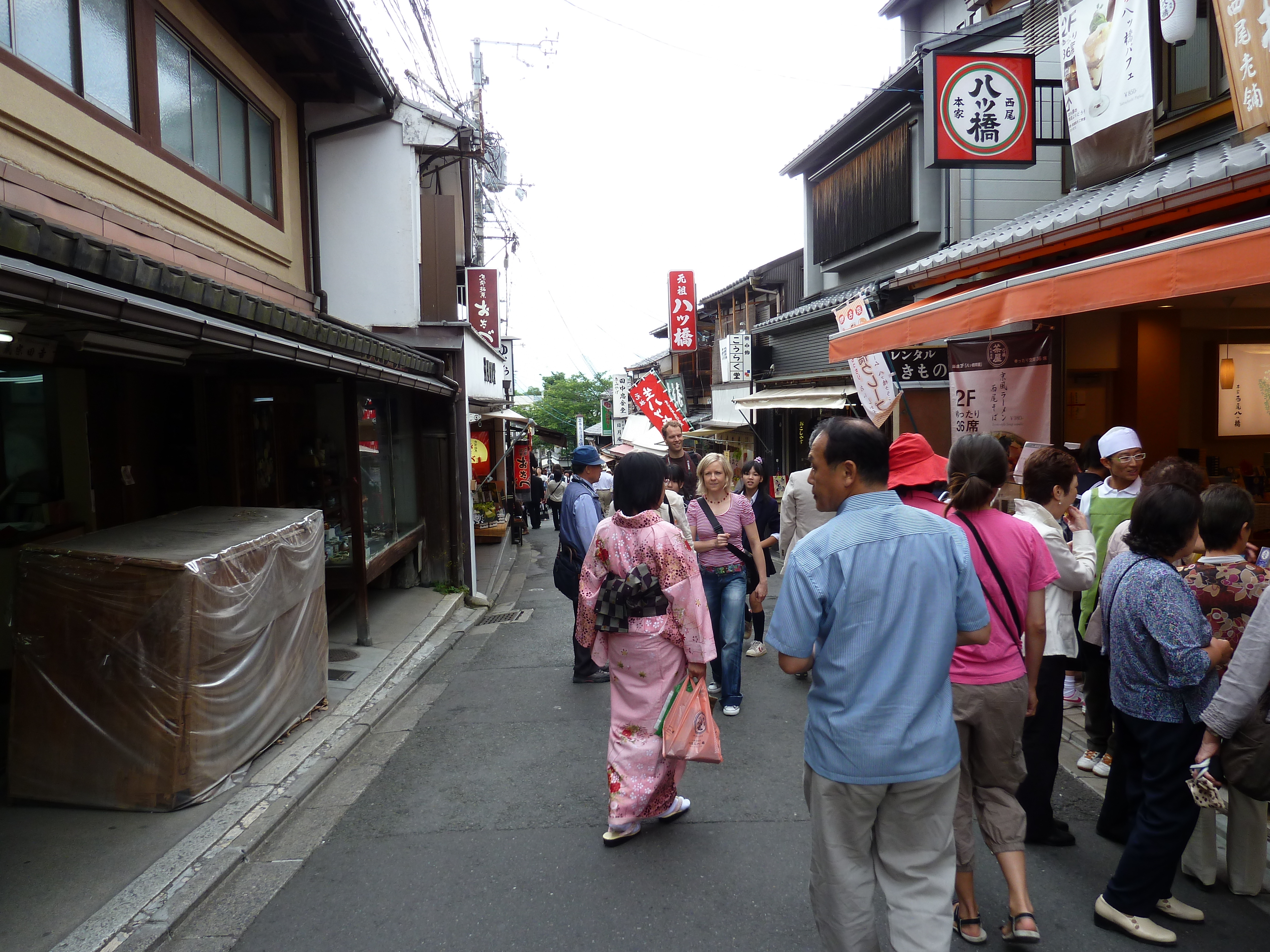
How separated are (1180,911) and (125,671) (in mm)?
5222

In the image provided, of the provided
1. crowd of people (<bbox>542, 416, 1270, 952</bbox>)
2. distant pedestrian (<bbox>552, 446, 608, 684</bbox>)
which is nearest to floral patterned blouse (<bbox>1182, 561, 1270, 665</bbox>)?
crowd of people (<bbox>542, 416, 1270, 952</bbox>)

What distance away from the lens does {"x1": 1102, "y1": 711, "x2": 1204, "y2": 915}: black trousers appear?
3225mm

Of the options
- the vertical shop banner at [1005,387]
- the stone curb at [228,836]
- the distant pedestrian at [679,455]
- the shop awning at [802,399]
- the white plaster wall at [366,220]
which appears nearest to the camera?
the stone curb at [228,836]

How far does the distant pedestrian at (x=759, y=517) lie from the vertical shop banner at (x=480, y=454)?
12298 millimetres

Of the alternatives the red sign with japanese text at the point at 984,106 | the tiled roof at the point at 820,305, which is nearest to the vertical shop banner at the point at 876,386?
the red sign with japanese text at the point at 984,106

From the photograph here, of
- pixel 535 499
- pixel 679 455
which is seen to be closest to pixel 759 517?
pixel 679 455

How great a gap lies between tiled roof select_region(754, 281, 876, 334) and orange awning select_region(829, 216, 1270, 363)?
6.54m

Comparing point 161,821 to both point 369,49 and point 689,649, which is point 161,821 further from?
point 369,49

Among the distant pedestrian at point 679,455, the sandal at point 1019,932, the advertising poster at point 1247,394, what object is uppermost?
the advertising poster at point 1247,394

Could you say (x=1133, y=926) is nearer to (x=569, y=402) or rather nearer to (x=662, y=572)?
(x=662, y=572)

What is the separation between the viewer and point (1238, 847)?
3553mm

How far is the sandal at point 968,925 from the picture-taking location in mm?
3273

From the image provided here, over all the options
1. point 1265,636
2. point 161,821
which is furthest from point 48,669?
point 1265,636

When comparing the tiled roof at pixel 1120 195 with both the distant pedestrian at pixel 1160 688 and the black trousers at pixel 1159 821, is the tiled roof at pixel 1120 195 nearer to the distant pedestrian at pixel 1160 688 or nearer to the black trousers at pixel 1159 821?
the distant pedestrian at pixel 1160 688
